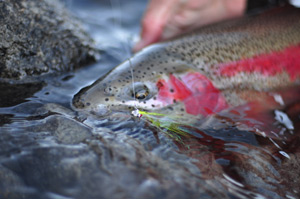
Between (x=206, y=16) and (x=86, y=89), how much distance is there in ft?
6.65

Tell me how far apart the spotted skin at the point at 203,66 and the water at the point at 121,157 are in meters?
0.18

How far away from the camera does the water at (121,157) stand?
1237 mm

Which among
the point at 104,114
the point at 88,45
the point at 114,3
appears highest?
the point at 114,3

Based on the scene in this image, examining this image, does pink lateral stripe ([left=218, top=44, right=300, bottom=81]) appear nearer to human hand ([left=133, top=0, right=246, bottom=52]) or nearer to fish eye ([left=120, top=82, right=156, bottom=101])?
fish eye ([left=120, top=82, right=156, bottom=101])

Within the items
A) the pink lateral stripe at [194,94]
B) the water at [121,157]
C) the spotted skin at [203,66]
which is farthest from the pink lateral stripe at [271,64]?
the water at [121,157]

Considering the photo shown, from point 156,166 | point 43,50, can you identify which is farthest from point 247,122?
point 43,50

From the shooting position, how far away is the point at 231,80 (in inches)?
94.5

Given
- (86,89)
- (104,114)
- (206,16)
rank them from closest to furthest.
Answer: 1. (104,114)
2. (86,89)
3. (206,16)

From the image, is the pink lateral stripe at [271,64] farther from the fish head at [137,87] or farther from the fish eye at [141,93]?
the fish eye at [141,93]

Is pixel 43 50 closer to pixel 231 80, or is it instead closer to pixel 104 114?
pixel 104 114

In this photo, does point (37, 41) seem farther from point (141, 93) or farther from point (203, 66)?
point (203, 66)

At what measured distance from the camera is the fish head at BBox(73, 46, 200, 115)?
1.97m

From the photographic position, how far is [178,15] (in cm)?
336

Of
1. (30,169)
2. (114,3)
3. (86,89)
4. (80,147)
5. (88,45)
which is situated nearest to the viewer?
(30,169)
